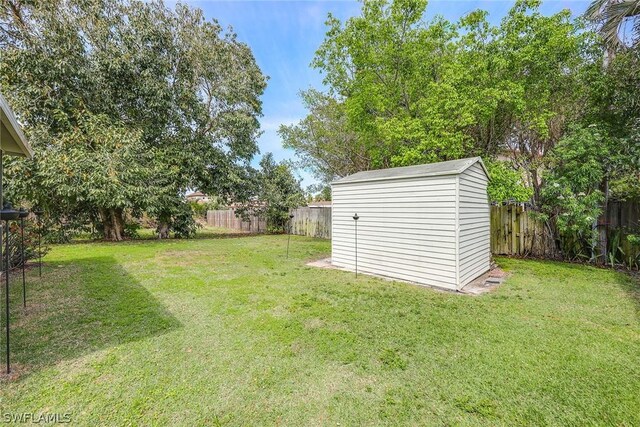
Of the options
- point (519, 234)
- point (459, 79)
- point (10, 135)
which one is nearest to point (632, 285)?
point (519, 234)

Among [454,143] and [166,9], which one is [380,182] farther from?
[166,9]

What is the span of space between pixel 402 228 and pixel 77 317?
5425 mm

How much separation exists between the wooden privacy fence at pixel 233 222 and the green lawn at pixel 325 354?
37.4ft

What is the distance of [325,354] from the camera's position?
289cm

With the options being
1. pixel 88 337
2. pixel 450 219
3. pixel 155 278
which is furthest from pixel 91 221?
pixel 450 219

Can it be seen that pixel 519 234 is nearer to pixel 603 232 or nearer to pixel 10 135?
pixel 603 232

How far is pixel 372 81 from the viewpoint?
9641 millimetres

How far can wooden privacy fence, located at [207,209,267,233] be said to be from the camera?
1673cm

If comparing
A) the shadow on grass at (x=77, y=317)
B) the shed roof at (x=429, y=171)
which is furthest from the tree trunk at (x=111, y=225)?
the shed roof at (x=429, y=171)

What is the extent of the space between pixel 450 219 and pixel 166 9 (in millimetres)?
14483

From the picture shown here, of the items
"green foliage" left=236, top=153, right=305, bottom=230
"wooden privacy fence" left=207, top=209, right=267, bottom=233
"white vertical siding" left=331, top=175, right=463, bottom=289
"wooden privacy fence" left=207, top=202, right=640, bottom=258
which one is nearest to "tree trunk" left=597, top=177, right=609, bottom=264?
"wooden privacy fence" left=207, top=202, right=640, bottom=258

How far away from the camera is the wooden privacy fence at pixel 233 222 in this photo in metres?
16.7

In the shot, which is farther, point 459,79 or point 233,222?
point 233,222

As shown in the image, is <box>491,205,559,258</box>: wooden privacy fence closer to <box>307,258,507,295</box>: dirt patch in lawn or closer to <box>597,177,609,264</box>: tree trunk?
<box>597,177,609,264</box>: tree trunk
